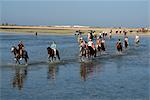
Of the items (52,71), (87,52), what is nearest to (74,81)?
(52,71)

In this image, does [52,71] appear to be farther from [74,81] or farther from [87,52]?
[87,52]

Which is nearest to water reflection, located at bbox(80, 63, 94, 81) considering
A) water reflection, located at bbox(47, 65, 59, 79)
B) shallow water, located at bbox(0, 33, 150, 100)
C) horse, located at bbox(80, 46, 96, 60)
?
shallow water, located at bbox(0, 33, 150, 100)

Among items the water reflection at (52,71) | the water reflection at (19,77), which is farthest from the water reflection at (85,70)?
the water reflection at (19,77)

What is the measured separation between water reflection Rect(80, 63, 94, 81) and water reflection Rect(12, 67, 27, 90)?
313 cm

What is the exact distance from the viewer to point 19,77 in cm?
2130

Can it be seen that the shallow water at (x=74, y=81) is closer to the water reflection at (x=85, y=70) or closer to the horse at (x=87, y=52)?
the water reflection at (x=85, y=70)

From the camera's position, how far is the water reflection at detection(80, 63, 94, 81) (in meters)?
22.7

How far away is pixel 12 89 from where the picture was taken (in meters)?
17.6

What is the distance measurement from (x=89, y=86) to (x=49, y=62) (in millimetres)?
10866

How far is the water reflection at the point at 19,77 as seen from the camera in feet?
61.5

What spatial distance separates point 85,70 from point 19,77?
17.5 feet

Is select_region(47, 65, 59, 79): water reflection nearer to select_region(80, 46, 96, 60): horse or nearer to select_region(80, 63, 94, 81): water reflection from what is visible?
select_region(80, 63, 94, 81): water reflection

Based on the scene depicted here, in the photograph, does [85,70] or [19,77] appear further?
[85,70]

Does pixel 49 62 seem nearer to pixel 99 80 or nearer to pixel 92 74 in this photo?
pixel 92 74
